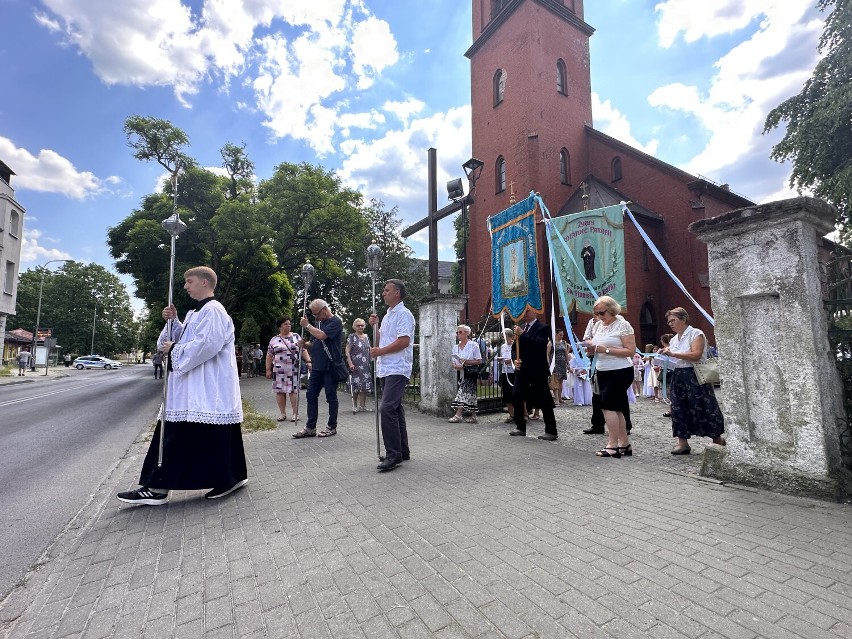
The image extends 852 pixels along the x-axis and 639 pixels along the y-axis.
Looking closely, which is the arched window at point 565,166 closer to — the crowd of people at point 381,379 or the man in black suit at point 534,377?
the crowd of people at point 381,379

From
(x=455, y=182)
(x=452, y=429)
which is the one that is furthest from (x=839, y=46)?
(x=452, y=429)

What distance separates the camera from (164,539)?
3094mm

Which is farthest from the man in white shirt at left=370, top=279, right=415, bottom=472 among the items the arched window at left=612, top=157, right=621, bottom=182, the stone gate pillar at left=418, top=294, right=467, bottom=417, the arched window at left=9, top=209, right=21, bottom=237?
the arched window at left=9, top=209, right=21, bottom=237

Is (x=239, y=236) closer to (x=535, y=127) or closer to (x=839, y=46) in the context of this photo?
(x=535, y=127)

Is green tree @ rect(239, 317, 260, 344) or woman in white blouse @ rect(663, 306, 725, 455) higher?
green tree @ rect(239, 317, 260, 344)

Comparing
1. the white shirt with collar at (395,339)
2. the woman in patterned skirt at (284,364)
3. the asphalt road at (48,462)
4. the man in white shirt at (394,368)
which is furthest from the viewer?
the woman in patterned skirt at (284,364)

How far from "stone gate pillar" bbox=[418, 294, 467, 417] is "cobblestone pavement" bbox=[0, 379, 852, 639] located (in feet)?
15.1

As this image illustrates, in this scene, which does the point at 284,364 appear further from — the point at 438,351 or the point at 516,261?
the point at 516,261

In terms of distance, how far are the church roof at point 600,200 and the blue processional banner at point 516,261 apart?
1544 centimetres

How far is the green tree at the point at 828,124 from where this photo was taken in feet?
48.8

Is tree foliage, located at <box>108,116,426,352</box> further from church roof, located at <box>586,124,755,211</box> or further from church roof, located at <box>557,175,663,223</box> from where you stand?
church roof, located at <box>586,124,755,211</box>

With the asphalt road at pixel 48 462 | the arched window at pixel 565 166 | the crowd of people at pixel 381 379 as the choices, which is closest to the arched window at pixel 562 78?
the arched window at pixel 565 166

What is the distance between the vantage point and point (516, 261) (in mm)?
8367

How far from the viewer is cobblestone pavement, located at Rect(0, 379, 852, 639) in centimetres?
206
